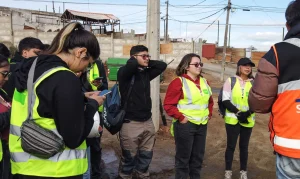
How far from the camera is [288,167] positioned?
2180mm

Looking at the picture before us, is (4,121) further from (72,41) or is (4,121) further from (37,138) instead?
(72,41)

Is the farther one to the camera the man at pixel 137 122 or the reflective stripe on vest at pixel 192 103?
the man at pixel 137 122

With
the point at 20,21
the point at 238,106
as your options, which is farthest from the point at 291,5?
the point at 20,21

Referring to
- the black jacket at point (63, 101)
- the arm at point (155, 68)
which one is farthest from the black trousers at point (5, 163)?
the arm at point (155, 68)

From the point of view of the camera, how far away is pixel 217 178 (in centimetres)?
475

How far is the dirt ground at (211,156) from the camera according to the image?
4930 millimetres

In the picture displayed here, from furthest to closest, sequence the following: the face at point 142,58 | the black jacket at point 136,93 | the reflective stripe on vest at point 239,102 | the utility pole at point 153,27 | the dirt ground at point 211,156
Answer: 1. the utility pole at point 153,27
2. the dirt ground at point 211,156
3. the reflective stripe on vest at point 239,102
4. the face at point 142,58
5. the black jacket at point 136,93

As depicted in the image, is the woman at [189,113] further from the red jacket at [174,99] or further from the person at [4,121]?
the person at [4,121]

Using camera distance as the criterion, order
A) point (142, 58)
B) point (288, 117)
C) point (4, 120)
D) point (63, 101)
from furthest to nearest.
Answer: point (142, 58)
point (4, 120)
point (288, 117)
point (63, 101)

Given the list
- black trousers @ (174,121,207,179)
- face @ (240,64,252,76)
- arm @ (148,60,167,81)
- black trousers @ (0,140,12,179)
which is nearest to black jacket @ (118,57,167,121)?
arm @ (148,60,167,81)

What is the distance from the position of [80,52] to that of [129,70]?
1959mm

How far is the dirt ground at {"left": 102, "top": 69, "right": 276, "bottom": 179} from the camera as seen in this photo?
4.93 m

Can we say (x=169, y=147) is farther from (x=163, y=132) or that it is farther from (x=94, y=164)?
(x=94, y=164)

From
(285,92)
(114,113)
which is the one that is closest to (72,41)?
(285,92)
